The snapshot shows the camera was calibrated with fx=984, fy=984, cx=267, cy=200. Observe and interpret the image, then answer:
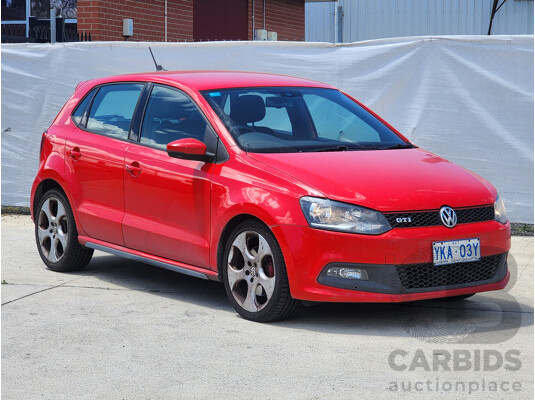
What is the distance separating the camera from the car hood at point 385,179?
612 cm

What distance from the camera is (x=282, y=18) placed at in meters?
23.2

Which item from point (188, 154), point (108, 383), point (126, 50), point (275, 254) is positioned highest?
point (126, 50)

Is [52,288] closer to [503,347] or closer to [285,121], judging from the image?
[285,121]

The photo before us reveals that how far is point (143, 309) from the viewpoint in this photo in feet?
22.5

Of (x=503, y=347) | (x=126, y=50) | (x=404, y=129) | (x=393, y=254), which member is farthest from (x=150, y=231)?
(x=126, y=50)

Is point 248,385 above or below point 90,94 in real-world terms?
below

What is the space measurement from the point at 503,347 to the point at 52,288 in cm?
354

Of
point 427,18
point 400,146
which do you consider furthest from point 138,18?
point 427,18

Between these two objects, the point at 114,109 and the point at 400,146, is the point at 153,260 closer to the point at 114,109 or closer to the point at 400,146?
the point at 114,109

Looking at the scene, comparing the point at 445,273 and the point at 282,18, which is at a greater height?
the point at 282,18

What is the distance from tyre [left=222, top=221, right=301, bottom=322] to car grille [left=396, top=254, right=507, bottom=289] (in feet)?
2.42

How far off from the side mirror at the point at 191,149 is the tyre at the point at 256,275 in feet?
1.95

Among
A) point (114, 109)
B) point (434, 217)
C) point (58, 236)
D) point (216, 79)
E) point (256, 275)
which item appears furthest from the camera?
point (58, 236)

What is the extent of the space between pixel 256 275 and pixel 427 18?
25.5 m
